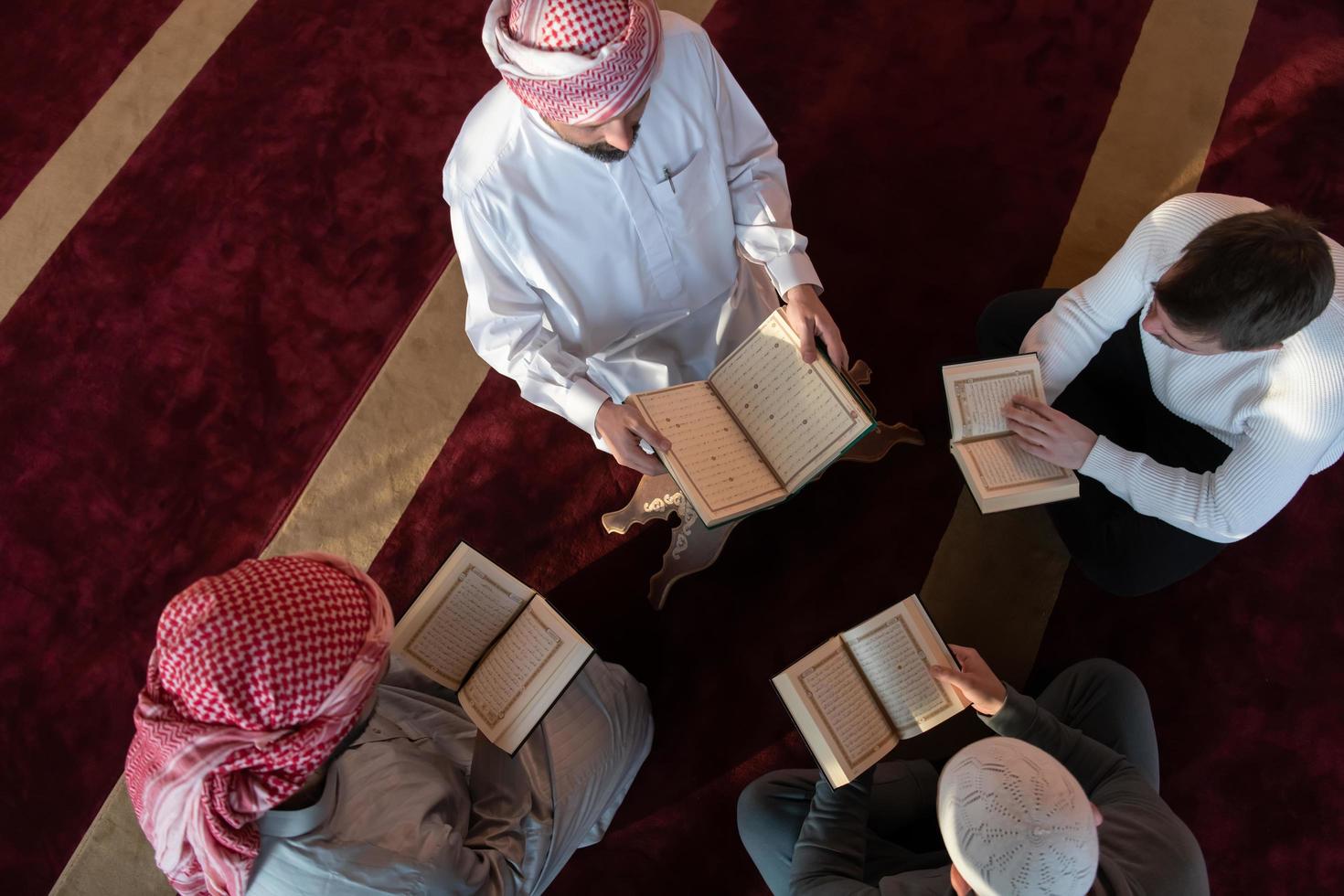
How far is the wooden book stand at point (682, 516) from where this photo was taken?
2238 millimetres

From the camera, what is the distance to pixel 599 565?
2.36 m

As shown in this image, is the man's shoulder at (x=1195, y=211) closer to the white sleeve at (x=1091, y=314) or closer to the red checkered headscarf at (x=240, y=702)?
the white sleeve at (x=1091, y=314)

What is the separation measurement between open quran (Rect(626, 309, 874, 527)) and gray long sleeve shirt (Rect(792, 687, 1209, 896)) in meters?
0.59

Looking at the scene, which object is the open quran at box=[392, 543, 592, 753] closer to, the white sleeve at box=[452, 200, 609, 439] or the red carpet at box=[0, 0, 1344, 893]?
the white sleeve at box=[452, 200, 609, 439]

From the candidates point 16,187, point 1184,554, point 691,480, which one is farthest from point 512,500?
point 16,187

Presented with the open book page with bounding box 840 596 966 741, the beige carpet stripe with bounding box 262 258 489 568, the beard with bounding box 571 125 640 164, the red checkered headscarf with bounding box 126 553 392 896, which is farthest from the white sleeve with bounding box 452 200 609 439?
the beige carpet stripe with bounding box 262 258 489 568

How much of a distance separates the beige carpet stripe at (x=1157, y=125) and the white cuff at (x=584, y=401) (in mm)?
1474

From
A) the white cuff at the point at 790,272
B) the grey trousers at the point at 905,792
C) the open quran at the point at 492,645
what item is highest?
the white cuff at the point at 790,272

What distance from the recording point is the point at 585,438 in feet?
8.06

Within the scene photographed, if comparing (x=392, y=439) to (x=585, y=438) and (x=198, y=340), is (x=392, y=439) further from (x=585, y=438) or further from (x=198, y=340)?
(x=198, y=340)

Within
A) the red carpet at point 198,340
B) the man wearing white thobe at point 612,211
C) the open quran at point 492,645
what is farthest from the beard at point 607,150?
the red carpet at point 198,340

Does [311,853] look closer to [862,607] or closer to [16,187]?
[862,607]

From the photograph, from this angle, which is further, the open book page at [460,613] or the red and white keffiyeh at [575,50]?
the open book page at [460,613]

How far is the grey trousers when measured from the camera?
1.78 metres
